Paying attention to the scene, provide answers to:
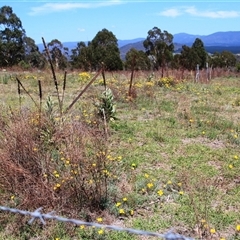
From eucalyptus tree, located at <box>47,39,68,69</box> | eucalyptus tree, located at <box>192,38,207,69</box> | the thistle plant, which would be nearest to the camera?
the thistle plant

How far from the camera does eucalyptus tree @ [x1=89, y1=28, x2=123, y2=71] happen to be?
22906 mm

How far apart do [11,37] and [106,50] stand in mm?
6890

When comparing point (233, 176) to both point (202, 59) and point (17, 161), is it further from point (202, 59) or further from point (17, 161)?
point (202, 59)

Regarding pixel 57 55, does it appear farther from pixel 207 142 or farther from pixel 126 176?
pixel 126 176

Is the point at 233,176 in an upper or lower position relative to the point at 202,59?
lower

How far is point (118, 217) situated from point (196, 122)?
3.79m

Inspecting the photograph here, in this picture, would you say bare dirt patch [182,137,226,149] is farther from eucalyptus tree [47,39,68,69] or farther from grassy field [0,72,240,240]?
eucalyptus tree [47,39,68,69]

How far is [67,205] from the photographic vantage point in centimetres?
356

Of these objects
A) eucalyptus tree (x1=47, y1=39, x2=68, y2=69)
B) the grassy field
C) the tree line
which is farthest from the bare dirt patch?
the tree line

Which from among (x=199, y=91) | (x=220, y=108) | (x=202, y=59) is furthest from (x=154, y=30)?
(x=220, y=108)

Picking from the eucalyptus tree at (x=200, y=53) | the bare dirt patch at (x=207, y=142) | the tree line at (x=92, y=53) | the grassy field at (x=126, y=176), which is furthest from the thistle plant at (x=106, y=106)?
the eucalyptus tree at (x=200, y=53)

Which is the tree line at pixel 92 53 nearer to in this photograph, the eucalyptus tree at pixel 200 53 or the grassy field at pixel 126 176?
the eucalyptus tree at pixel 200 53

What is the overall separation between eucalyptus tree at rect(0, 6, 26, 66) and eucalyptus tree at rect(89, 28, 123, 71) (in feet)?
17.0

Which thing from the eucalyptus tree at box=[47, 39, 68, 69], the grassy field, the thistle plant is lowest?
the grassy field
